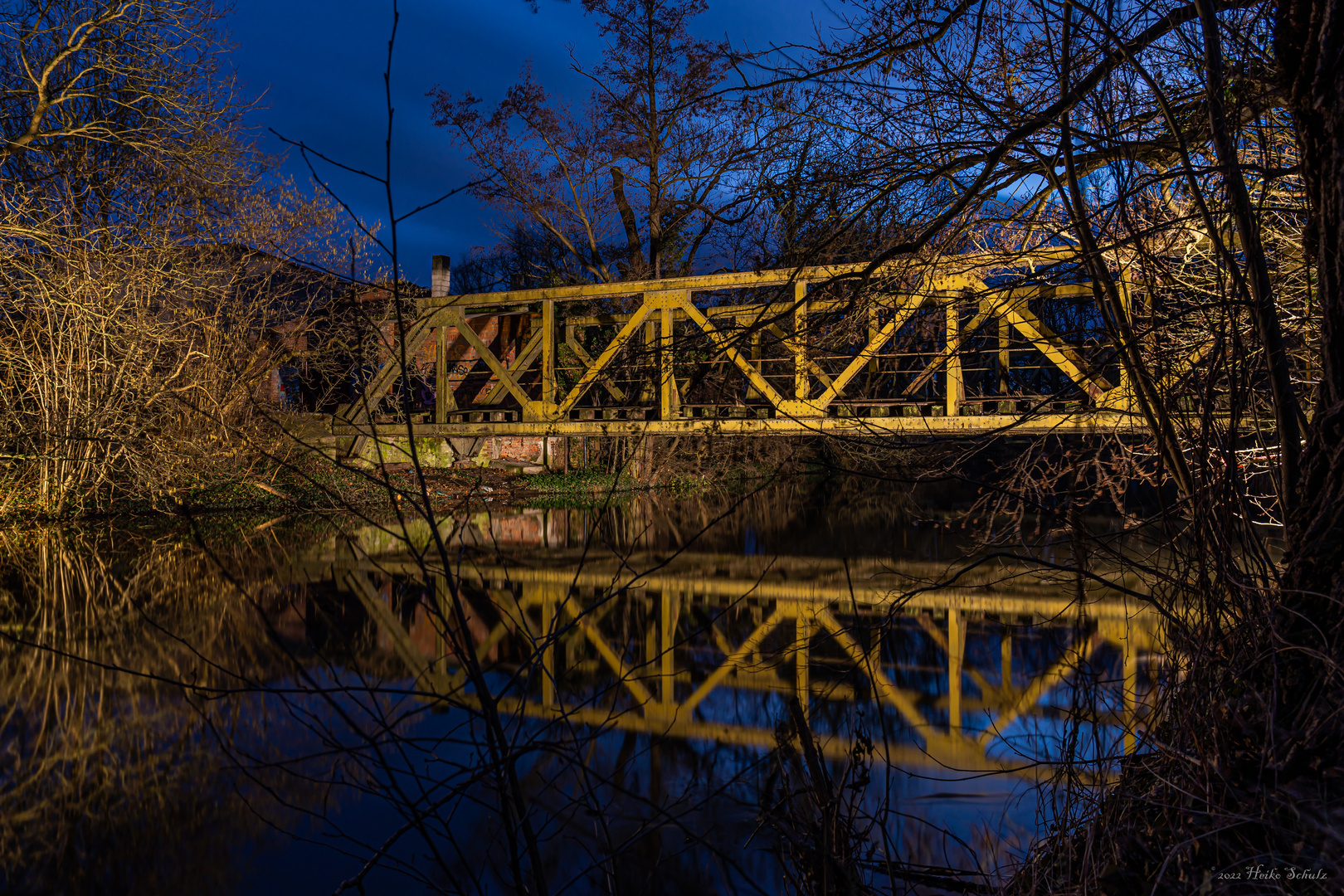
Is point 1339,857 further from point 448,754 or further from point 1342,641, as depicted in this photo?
point 448,754

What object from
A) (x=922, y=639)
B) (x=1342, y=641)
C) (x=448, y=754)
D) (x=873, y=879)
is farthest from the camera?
(x=922, y=639)

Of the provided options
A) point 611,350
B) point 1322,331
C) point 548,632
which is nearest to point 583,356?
point 611,350

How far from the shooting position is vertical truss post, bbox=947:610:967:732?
12.8ft

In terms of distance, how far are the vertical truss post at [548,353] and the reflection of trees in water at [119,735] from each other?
4.08m

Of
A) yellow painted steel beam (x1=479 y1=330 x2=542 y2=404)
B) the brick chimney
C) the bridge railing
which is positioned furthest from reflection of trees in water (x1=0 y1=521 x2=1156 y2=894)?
the brick chimney

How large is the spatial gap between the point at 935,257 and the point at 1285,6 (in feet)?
4.00

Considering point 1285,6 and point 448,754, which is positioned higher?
point 1285,6

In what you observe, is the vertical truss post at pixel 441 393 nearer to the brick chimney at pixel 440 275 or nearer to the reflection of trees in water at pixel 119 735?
the reflection of trees in water at pixel 119 735

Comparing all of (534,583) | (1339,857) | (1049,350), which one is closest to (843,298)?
(1339,857)

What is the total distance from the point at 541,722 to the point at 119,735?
72.7 inches

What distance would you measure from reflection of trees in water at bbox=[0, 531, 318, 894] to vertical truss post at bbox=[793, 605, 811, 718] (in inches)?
84.1

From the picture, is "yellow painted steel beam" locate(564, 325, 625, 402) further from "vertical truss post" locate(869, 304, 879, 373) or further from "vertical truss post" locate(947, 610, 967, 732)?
"vertical truss post" locate(869, 304, 879, 373)

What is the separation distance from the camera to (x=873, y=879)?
7.43ft

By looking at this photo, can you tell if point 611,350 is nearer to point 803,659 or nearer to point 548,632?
point 548,632
